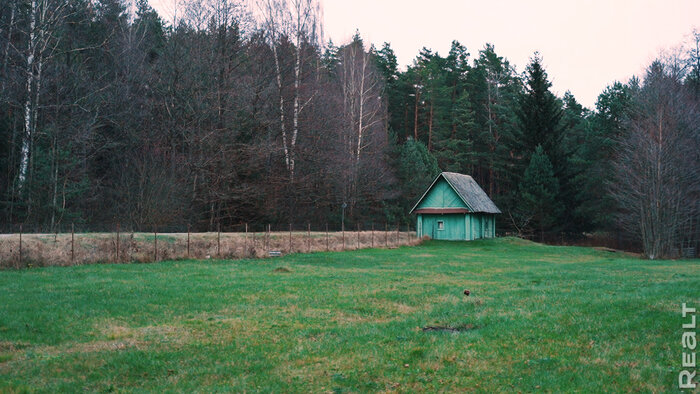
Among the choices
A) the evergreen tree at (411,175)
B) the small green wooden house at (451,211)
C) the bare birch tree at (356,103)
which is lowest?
the small green wooden house at (451,211)

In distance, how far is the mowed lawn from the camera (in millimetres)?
7477

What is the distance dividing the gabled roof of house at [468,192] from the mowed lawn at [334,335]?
31666 millimetres

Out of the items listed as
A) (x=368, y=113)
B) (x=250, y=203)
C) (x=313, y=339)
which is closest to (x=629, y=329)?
(x=313, y=339)

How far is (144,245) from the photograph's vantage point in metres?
25.0

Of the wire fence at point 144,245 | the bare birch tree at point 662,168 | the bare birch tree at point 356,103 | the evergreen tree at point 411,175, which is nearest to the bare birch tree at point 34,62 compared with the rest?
the wire fence at point 144,245

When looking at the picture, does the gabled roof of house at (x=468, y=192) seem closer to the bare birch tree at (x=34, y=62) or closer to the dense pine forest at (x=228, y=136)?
the dense pine forest at (x=228, y=136)

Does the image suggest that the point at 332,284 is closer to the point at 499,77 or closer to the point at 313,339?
the point at 313,339

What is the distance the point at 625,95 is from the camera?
7000cm

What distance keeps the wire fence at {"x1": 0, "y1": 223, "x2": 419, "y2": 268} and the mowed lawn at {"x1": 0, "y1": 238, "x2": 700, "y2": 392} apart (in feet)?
Result: 11.9

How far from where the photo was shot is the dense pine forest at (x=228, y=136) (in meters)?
32.7

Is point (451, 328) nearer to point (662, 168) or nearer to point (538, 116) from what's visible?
point (662, 168)

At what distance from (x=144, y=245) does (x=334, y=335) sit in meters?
17.3

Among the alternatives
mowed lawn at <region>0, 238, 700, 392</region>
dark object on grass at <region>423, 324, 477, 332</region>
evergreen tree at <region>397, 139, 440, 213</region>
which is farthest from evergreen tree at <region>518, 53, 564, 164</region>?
dark object on grass at <region>423, 324, 477, 332</region>

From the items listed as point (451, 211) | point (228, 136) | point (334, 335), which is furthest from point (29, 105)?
point (451, 211)
